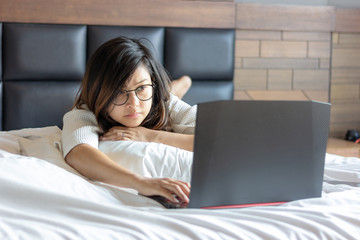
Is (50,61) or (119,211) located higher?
(50,61)

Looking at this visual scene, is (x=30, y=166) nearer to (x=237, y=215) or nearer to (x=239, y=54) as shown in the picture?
(x=237, y=215)

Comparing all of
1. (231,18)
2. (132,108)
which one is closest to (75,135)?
(132,108)

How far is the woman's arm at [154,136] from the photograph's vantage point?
4.58 ft

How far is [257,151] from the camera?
0.92 metres

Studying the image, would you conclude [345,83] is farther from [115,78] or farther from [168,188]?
[168,188]

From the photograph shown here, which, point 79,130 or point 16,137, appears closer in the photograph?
point 79,130

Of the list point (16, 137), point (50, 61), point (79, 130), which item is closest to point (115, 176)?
point (79, 130)

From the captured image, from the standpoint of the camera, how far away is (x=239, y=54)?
8.56ft

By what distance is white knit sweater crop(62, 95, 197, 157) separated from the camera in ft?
4.03

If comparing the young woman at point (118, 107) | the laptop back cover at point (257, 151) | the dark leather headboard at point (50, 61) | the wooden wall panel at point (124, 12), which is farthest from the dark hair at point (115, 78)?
the wooden wall panel at point (124, 12)

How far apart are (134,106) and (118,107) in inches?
2.0

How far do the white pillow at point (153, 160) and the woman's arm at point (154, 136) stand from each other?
0.16 m

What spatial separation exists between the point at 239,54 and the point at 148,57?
1255mm

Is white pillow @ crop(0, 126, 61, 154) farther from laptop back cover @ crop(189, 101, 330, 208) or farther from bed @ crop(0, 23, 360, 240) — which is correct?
laptop back cover @ crop(189, 101, 330, 208)
